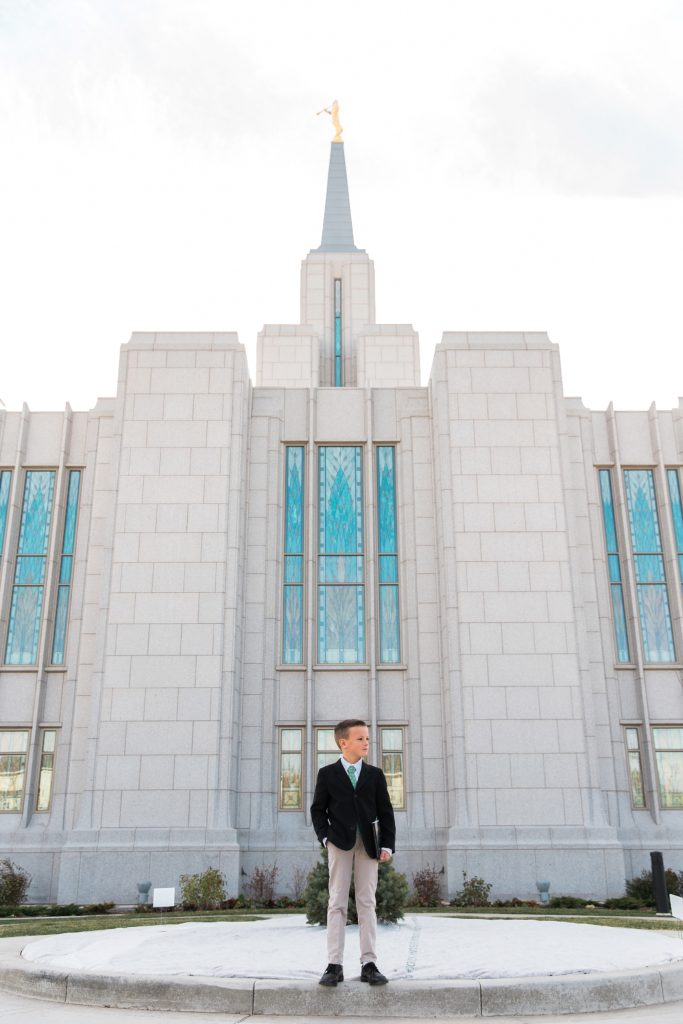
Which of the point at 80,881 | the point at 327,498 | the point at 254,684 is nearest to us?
the point at 80,881

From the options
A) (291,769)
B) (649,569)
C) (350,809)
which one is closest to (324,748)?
(291,769)

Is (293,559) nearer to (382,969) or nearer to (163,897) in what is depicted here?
(163,897)

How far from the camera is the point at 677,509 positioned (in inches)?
835

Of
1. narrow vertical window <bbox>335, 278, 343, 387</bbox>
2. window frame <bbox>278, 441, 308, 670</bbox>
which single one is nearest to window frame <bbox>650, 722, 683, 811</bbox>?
window frame <bbox>278, 441, 308, 670</bbox>

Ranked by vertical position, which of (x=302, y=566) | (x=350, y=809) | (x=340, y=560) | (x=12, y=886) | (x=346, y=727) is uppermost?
(x=340, y=560)

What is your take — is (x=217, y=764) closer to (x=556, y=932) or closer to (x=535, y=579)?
(x=535, y=579)

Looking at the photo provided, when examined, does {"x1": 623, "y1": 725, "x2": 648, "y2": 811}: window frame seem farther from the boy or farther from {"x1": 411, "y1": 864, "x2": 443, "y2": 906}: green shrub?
the boy

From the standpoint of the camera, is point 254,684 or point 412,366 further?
point 412,366

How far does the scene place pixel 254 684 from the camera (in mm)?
19359

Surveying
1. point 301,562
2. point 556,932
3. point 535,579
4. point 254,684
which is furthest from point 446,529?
point 556,932

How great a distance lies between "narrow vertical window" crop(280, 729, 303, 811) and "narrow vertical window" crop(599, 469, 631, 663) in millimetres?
7650

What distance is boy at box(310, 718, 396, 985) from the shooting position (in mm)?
6078

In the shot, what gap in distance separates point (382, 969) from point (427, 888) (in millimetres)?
11402

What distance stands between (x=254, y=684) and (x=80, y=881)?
5.21 meters
